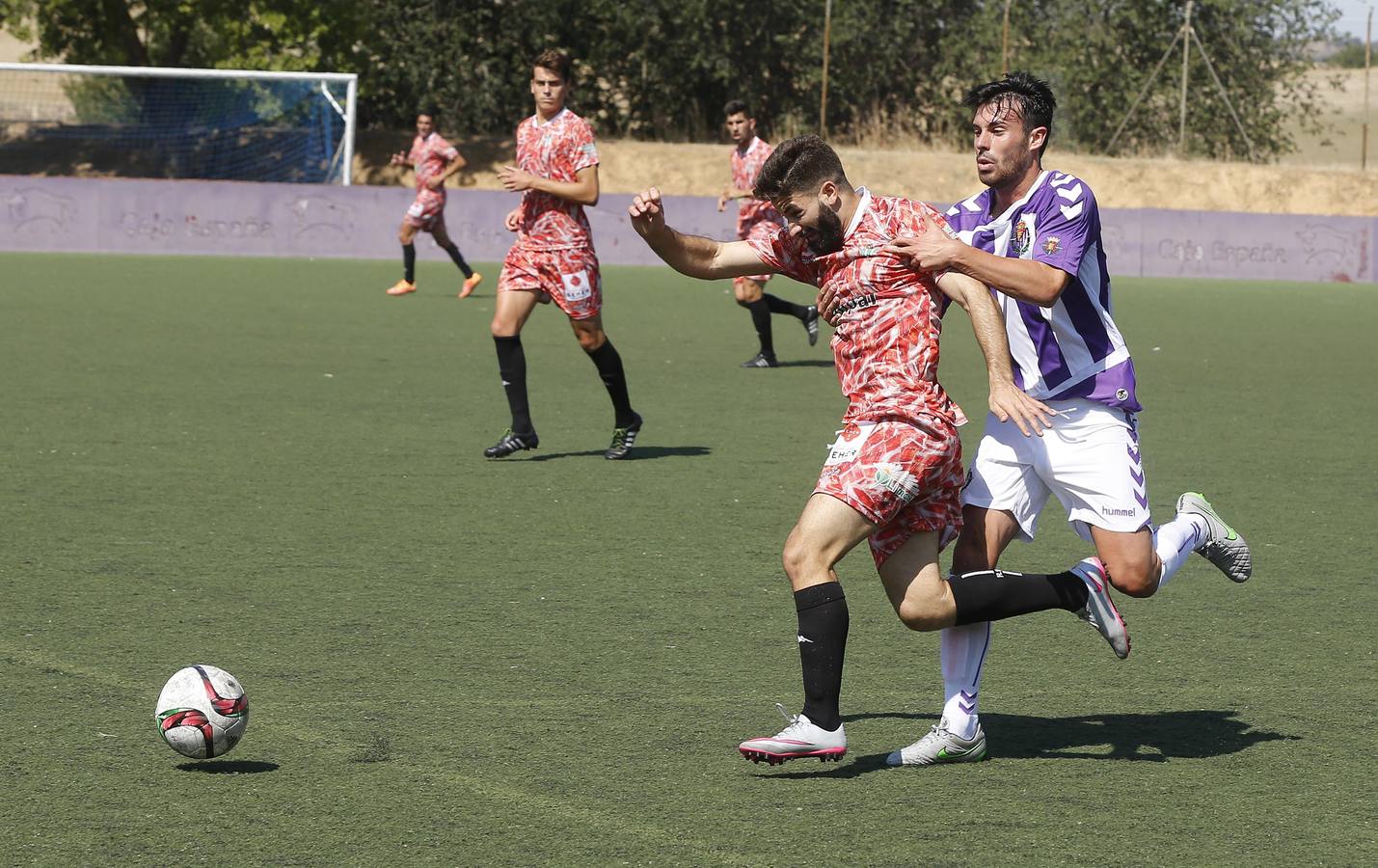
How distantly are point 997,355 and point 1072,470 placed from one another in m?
0.61

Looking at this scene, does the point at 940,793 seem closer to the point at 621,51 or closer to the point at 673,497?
the point at 673,497

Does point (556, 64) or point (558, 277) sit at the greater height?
point (556, 64)

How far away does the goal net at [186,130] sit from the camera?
3369 cm

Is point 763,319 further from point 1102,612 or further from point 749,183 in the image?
point 1102,612

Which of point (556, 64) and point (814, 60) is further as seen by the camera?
point (814, 60)

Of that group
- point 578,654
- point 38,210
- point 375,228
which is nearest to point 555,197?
point 578,654

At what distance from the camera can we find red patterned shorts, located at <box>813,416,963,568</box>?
189 inches

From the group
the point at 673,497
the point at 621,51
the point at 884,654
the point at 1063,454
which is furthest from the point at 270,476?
the point at 621,51

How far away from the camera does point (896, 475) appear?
4793 millimetres

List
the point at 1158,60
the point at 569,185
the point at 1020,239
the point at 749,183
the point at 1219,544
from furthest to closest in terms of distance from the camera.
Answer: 1. the point at 1158,60
2. the point at 749,183
3. the point at 569,185
4. the point at 1219,544
5. the point at 1020,239

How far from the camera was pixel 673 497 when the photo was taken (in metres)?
9.20

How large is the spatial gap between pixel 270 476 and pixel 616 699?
4375 mm

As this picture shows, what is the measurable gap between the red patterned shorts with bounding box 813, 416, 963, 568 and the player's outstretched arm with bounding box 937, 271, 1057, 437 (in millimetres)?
176

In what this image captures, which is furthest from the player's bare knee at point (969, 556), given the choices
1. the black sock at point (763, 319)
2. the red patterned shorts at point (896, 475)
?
the black sock at point (763, 319)
